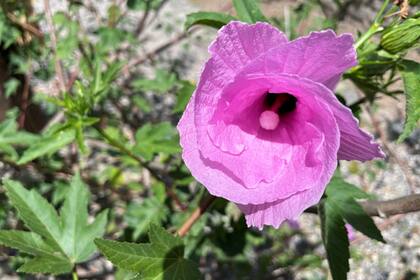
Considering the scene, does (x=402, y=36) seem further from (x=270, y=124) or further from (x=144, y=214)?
(x=144, y=214)

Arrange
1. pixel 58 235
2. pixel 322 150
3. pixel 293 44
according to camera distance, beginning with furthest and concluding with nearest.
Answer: pixel 58 235, pixel 322 150, pixel 293 44

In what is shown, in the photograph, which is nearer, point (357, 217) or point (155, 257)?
point (155, 257)

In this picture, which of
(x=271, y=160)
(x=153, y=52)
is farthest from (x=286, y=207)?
(x=153, y=52)

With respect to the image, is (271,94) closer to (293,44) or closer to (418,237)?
(293,44)

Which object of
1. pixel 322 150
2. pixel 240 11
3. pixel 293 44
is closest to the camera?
pixel 293 44

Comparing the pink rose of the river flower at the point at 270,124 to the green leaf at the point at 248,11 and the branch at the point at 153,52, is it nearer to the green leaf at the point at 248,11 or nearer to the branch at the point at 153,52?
the green leaf at the point at 248,11

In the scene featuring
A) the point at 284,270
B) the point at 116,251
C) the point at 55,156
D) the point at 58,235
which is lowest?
the point at 284,270

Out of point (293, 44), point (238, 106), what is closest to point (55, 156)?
point (238, 106)
